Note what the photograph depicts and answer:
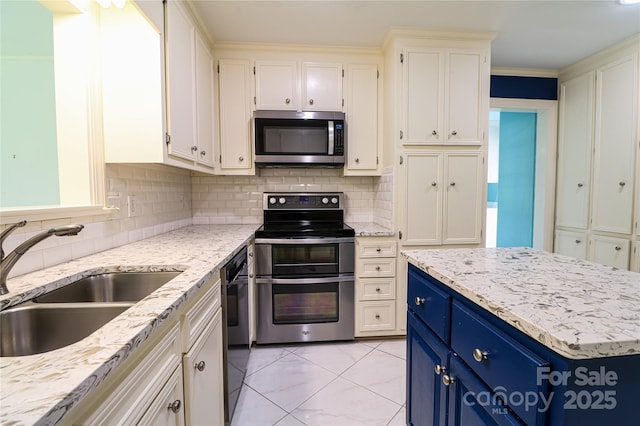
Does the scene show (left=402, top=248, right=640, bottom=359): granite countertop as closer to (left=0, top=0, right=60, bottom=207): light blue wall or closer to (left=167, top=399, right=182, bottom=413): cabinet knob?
(left=167, top=399, right=182, bottom=413): cabinet knob

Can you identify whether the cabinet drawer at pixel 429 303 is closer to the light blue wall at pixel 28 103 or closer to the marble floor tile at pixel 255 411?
the marble floor tile at pixel 255 411

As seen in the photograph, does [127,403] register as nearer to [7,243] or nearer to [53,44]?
[7,243]

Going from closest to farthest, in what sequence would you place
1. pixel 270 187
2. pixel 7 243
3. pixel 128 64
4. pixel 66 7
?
1. pixel 7 243
2. pixel 66 7
3. pixel 128 64
4. pixel 270 187

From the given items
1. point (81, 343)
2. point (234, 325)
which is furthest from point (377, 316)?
point (81, 343)

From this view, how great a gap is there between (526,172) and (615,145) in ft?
3.23

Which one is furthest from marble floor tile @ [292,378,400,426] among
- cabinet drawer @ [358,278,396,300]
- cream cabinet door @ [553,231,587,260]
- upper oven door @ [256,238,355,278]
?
cream cabinet door @ [553,231,587,260]

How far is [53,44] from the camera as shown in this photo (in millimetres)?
1400

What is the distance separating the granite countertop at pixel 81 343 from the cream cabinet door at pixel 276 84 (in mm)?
1692

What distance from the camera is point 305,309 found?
7.85ft

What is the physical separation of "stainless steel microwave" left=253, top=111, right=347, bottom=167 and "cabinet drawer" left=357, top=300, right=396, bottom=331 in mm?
1272

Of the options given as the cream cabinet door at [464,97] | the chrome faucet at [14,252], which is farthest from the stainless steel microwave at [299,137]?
the chrome faucet at [14,252]

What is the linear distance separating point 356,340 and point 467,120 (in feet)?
6.84

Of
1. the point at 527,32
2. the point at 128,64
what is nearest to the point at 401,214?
the point at 527,32

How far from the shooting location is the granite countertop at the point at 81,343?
0.43 metres
